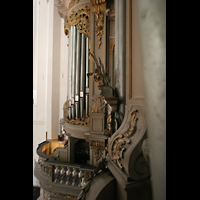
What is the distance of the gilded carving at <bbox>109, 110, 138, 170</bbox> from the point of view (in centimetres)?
43

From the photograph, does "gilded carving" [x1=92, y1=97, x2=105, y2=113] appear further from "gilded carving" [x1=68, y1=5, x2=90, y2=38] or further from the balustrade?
"gilded carving" [x1=68, y1=5, x2=90, y2=38]

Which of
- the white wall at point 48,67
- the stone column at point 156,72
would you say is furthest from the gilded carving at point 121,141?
the white wall at point 48,67

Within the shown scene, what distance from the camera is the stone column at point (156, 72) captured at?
4.6 inches

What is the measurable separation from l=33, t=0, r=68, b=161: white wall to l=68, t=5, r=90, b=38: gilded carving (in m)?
1.32

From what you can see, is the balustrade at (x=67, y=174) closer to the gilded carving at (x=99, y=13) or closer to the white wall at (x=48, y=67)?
the white wall at (x=48, y=67)

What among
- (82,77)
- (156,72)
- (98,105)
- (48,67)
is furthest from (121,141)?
(48,67)

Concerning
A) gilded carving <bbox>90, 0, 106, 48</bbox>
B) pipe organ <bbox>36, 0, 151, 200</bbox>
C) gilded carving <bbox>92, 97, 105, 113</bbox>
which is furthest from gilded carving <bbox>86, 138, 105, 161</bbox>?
gilded carving <bbox>90, 0, 106, 48</bbox>

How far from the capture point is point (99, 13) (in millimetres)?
1938

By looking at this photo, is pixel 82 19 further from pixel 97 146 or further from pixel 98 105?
pixel 97 146

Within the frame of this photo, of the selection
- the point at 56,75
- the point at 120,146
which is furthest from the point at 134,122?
the point at 56,75

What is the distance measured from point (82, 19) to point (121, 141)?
2.29 meters

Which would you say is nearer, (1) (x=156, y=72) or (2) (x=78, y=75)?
(1) (x=156, y=72)
